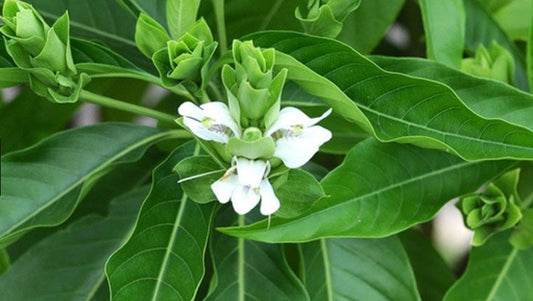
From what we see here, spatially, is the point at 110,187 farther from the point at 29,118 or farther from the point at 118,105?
the point at 118,105

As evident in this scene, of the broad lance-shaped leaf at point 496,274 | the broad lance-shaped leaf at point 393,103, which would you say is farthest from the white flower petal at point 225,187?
the broad lance-shaped leaf at point 496,274

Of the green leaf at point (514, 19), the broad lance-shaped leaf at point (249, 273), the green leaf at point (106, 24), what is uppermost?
the green leaf at point (514, 19)

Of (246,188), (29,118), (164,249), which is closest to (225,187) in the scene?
(246,188)

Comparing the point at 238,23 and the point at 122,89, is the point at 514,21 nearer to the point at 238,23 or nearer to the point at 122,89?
the point at 238,23

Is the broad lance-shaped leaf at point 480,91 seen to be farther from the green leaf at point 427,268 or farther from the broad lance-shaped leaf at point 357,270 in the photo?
the green leaf at point 427,268

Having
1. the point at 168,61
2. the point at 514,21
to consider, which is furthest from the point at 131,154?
the point at 514,21

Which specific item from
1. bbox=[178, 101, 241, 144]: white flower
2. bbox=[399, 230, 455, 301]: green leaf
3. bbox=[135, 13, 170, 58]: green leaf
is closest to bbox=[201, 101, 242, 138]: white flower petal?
bbox=[178, 101, 241, 144]: white flower
